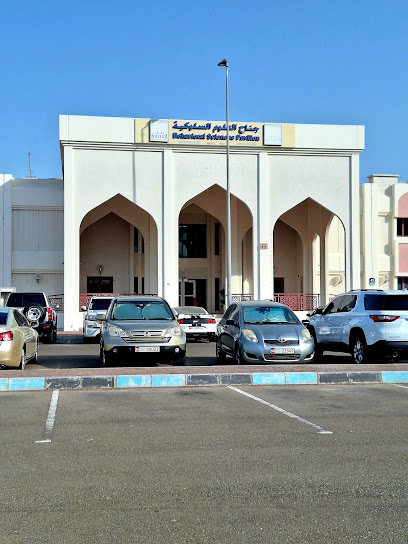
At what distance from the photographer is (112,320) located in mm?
14898

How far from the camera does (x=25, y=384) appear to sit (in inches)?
457

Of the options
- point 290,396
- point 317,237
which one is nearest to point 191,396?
point 290,396

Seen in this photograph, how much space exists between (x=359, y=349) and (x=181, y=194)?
58.2ft

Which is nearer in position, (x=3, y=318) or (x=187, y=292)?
(x=3, y=318)

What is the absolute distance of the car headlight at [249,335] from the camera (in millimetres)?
14258

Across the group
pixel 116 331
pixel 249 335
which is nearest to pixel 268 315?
pixel 249 335

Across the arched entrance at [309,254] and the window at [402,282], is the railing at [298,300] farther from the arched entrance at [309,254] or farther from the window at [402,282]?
the window at [402,282]

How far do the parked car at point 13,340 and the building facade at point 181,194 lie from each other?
53.0 feet

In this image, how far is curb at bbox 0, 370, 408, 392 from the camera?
11688mm

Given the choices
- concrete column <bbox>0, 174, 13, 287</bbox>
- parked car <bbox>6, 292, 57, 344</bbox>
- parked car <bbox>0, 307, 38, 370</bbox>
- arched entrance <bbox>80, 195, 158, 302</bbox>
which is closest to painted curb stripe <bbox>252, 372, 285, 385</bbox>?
parked car <bbox>0, 307, 38, 370</bbox>

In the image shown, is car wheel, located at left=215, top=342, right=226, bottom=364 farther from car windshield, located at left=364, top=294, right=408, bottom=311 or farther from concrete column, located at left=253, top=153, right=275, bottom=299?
concrete column, located at left=253, top=153, right=275, bottom=299

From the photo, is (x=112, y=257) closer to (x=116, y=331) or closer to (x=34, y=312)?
(x=34, y=312)

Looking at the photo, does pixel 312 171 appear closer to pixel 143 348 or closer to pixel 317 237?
pixel 317 237

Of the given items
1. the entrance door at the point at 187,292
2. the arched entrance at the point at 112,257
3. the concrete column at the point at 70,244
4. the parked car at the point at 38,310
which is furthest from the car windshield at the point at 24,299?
Answer: the entrance door at the point at 187,292
